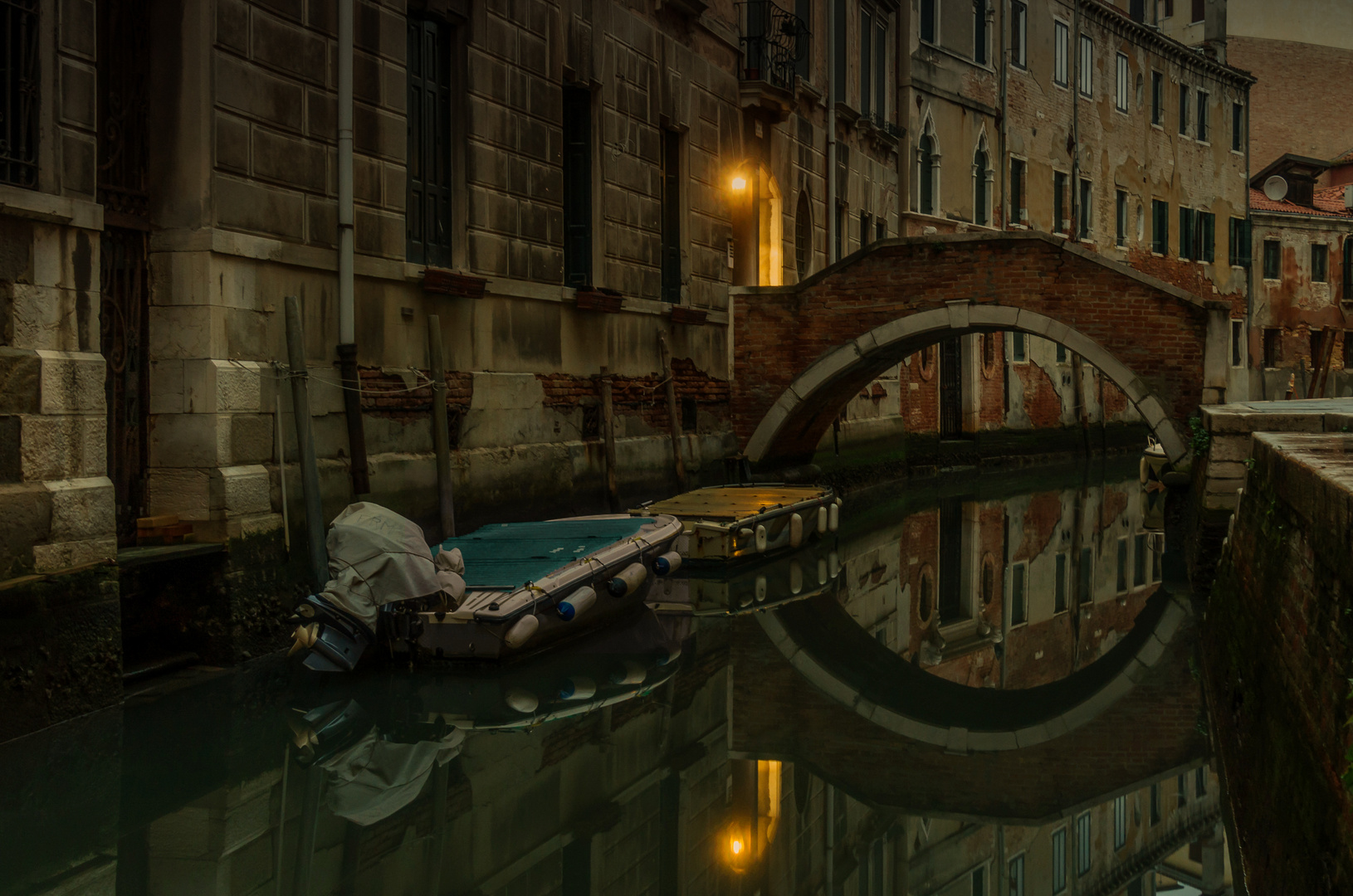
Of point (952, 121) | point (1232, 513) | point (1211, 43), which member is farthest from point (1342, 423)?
point (1211, 43)

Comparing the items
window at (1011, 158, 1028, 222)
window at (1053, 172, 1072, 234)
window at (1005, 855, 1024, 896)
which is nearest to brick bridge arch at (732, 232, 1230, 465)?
window at (1005, 855, 1024, 896)

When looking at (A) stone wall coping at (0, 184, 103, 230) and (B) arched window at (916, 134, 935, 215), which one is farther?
(B) arched window at (916, 134, 935, 215)

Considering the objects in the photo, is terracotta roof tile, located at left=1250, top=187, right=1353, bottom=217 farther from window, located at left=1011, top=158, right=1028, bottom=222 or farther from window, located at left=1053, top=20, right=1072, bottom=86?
window, located at left=1011, top=158, right=1028, bottom=222

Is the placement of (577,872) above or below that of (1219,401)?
below

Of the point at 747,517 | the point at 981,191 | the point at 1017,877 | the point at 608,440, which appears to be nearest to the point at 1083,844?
the point at 1017,877

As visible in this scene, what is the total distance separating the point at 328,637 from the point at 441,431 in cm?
230

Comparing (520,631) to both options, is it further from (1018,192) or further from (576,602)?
(1018,192)

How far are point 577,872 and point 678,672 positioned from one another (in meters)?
2.84

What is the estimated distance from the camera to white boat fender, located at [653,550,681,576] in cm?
909

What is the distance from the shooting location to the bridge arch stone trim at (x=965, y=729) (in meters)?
6.54

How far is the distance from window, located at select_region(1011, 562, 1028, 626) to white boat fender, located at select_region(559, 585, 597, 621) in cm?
326

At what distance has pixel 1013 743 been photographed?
21.3ft

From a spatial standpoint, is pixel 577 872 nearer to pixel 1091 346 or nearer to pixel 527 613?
pixel 527 613

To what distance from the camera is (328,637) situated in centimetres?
687
